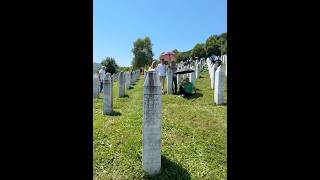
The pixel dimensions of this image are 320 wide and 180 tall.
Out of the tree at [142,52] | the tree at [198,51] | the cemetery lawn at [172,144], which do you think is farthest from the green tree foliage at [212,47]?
the cemetery lawn at [172,144]

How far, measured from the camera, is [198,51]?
9025 centimetres

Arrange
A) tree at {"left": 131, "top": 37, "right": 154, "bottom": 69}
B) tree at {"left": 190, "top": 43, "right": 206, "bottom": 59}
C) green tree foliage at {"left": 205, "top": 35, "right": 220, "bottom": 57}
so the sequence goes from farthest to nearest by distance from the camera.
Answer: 1. tree at {"left": 190, "top": 43, "right": 206, "bottom": 59}
2. tree at {"left": 131, "top": 37, "right": 154, "bottom": 69}
3. green tree foliage at {"left": 205, "top": 35, "right": 220, "bottom": 57}

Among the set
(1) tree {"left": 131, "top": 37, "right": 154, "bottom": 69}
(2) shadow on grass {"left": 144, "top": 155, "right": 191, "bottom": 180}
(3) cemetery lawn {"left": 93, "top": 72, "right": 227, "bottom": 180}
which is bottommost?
(2) shadow on grass {"left": 144, "top": 155, "right": 191, "bottom": 180}

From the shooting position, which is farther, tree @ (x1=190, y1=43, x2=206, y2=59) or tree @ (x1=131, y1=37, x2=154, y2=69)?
tree @ (x1=190, y1=43, x2=206, y2=59)

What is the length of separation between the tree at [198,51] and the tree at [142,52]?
1237cm

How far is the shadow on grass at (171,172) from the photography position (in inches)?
234

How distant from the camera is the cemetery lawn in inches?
242

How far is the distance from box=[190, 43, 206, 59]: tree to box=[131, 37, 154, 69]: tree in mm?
12370

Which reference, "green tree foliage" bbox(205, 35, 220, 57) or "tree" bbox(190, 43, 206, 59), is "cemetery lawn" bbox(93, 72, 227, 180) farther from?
"tree" bbox(190, 43, 206, 59)

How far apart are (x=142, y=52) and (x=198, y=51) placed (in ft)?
53.9

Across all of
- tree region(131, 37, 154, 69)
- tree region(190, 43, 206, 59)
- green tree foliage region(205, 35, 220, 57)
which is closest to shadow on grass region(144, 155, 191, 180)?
green tree foliage region(205, 35, 220, 57)
